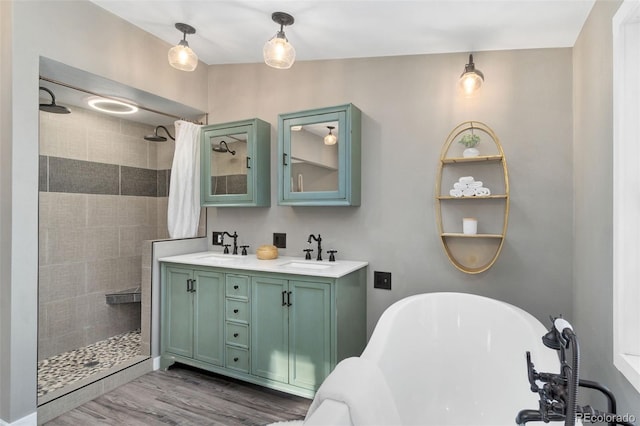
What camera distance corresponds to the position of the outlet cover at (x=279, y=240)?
312 cm

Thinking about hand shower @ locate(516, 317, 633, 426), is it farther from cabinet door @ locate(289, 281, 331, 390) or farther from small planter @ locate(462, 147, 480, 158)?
small planter @ locate(462, 147, 480, 158)

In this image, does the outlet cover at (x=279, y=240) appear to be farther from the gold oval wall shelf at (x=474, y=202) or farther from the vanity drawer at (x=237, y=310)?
the gold oval wall shelf at (x=474, y=202)

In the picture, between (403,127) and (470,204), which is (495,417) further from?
(403,127)

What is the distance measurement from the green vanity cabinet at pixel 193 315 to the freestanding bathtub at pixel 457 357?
53.5 inches

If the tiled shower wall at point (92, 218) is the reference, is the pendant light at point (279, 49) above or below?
above

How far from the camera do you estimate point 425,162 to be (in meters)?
2.62

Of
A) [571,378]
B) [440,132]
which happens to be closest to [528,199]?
[440,132]

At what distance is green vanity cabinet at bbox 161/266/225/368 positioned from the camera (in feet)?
8.79

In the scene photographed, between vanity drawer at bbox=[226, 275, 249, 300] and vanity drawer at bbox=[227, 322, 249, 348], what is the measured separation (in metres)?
0.21

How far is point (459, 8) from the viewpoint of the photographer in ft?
6.77

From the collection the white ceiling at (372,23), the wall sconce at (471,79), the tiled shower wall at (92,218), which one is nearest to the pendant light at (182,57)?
the white ceiling at (372,23)

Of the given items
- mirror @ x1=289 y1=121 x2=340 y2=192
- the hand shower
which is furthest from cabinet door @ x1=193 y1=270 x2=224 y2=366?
the hand shower

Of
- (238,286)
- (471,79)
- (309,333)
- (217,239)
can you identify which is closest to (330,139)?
(471,79)

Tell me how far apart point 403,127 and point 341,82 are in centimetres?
66
